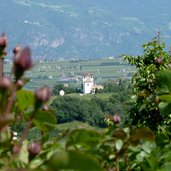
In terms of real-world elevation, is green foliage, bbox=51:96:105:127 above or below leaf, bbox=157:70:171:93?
below

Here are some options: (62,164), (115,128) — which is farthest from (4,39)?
(62,164)

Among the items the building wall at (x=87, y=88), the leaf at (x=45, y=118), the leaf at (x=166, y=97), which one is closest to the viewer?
the leaf at (x=45, y=118)

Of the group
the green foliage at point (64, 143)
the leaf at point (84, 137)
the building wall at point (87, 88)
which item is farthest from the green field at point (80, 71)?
the leaf at point (84, 137)

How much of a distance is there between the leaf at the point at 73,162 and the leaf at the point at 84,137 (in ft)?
0.95

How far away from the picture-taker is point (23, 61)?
708 millimetres

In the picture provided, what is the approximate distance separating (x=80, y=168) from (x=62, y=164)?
3cm

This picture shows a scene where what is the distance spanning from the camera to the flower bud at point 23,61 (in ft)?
2.33

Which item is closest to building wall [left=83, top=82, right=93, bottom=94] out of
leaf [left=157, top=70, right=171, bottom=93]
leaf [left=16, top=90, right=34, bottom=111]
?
leaf [left=157, top=70, right=171, bottom=93]

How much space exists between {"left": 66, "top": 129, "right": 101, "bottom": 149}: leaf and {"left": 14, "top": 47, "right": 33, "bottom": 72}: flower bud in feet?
0.99

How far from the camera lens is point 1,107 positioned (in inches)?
28.1

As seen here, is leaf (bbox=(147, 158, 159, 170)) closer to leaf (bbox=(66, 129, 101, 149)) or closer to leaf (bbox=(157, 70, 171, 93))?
leaf (bbox=(66, 129, 101, 149))

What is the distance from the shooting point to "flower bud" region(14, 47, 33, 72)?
709 millimetres

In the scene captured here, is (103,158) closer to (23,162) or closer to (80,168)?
(23,162)

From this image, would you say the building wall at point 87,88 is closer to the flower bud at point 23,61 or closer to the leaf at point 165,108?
the leaf at point 165,108
